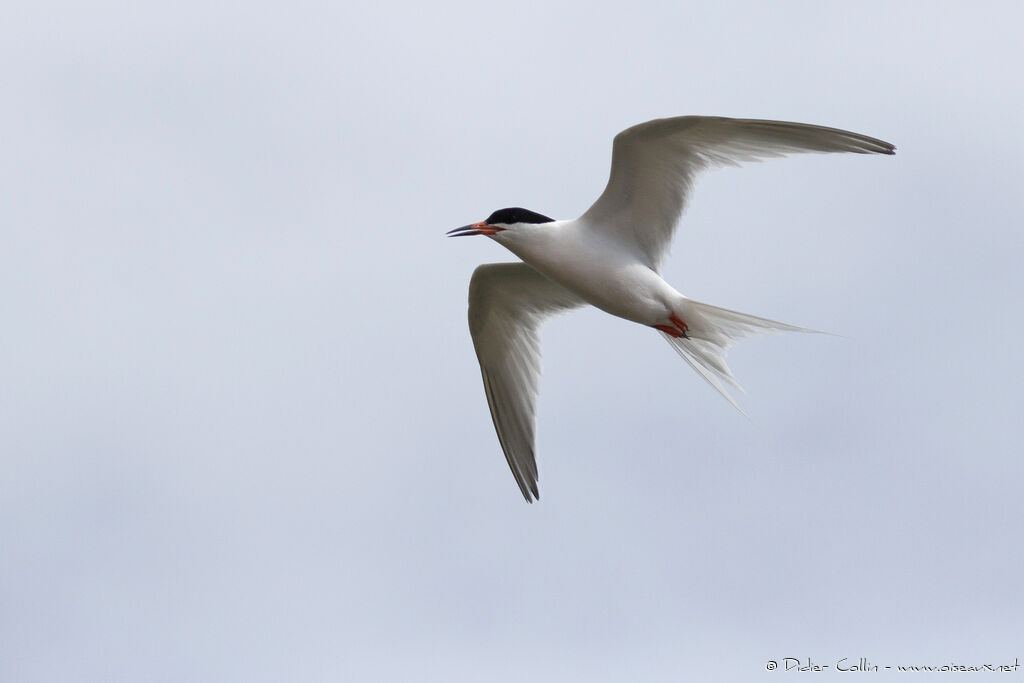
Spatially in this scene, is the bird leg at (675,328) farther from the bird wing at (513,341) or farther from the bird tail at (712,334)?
the bird wing at (513,341)

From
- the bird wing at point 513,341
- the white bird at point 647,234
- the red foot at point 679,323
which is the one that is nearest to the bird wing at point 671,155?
the white bird at point 647,234

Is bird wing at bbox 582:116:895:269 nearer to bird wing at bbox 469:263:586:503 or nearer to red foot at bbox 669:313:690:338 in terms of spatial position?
red foot at bbox 669:313:690:338

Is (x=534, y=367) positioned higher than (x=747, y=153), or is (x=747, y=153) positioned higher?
(x=747, y=153)

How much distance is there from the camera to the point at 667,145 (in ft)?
29.9

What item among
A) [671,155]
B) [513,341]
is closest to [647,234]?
[671,155]

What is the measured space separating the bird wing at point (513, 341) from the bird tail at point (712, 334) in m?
1.46

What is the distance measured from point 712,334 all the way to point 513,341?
1989mm

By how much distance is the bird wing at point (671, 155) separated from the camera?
→ 28.0 feet

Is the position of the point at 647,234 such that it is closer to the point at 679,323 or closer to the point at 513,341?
the point at 679,323

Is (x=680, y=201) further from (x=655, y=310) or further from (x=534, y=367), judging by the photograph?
(x=534, y=367)

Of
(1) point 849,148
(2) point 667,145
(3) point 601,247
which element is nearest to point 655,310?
(3) point 601,247

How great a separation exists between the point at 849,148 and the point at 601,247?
194 centimetres

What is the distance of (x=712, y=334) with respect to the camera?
9.63m

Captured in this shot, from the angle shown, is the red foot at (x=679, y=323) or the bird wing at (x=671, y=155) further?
the red foot at (x=679, y=323)
